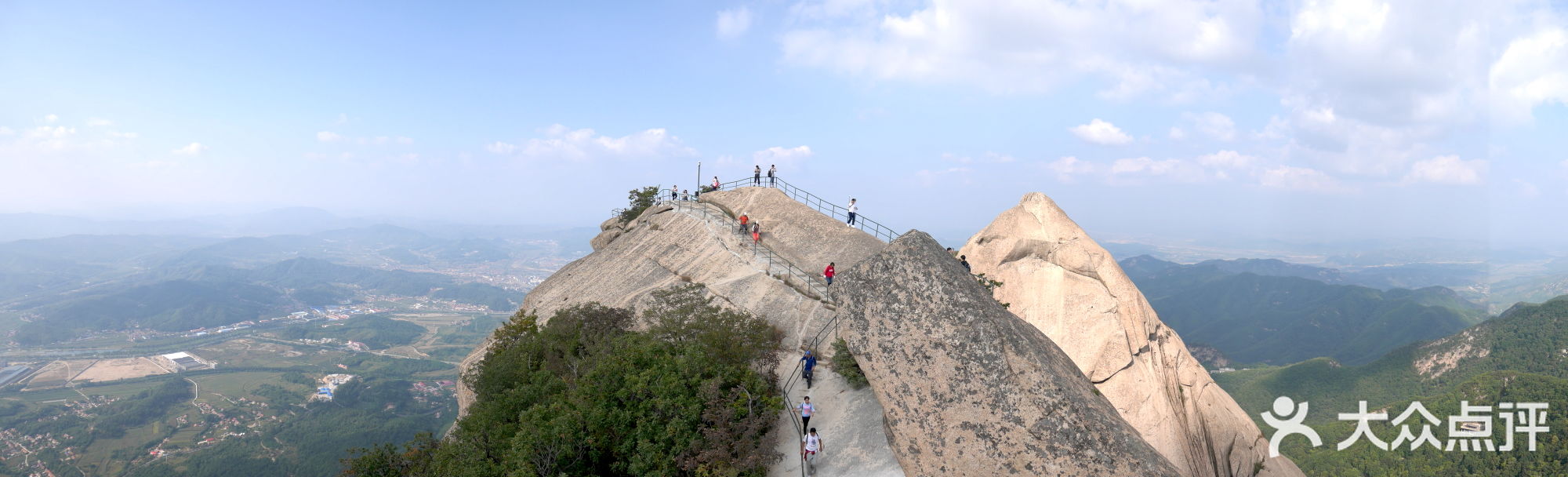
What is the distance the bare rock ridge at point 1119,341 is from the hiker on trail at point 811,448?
1388cm

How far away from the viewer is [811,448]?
48.7 ft

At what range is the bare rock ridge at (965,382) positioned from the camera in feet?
39.4

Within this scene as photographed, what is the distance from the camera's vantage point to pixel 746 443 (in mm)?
15438

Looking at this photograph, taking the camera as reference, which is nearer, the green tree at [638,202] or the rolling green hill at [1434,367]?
the green tree at [638,202]

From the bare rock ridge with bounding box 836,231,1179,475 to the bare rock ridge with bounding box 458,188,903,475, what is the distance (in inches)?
78.6

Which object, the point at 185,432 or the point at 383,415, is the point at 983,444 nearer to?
the point at 383,415

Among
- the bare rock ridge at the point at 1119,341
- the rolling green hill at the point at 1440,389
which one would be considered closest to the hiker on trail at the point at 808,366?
the bare rock ridge at the point at 1119,341

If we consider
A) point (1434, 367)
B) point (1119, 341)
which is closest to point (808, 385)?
point (1119, 341)

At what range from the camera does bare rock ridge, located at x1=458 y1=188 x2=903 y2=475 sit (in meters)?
16.4

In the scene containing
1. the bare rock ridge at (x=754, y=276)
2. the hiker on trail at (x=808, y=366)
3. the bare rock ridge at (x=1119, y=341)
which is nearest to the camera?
the bare rock ridge at (x=754, y=276)

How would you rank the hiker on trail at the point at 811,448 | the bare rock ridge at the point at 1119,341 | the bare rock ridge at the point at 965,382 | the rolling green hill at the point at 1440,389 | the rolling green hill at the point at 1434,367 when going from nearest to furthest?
the bare rock ridge at the point at 965,382 < the hiker on trail at the point at 811,448 < the bare rock ridge at the point at 1119,341 < the rolling green hill at the point at 1440,389 < the rolling green hill at the point at 1434,367

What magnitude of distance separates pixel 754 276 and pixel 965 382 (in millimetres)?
14381

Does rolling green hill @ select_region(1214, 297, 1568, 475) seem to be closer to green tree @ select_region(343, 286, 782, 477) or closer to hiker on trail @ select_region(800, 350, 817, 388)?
hiker on trail @ select_region(800, 350, 817, 388)

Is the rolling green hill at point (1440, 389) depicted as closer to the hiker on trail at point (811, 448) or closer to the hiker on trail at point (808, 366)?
the hiker on trail at point (808, 366)
